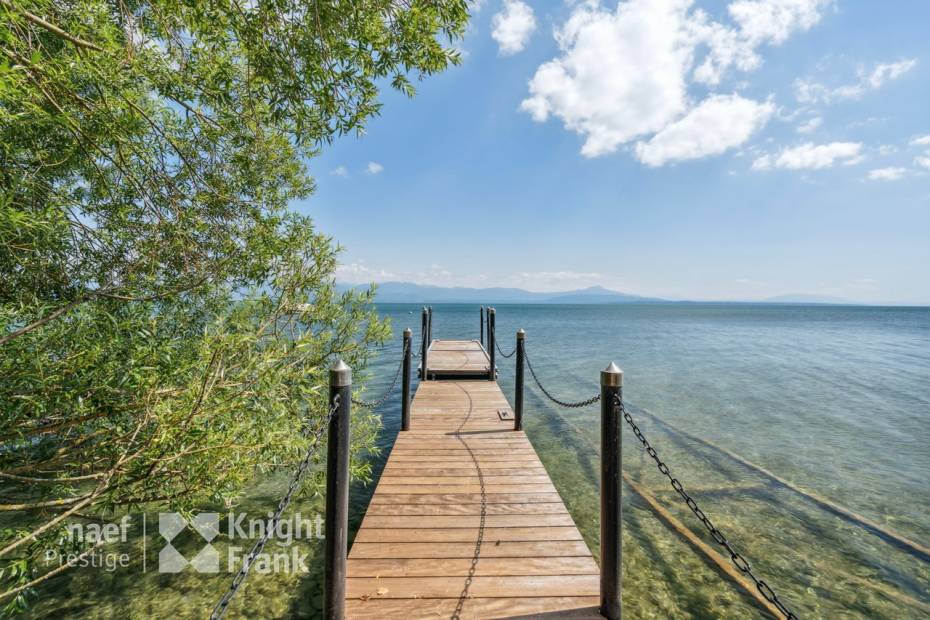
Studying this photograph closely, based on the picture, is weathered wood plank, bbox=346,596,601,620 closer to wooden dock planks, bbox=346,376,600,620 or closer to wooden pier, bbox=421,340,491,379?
wooden dock planks, bbox=346,376,600,620

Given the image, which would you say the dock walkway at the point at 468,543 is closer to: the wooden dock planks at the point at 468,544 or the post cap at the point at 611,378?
the wooden dock planks at the point at 468,544

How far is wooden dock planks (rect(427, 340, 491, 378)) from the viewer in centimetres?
1173

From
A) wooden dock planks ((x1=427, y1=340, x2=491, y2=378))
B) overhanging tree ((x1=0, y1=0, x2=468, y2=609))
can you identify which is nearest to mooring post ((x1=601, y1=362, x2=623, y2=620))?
overhanging tree ((x1=0, y1=0, x2=468, y2=609))

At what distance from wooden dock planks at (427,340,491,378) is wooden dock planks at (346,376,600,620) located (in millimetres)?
5671

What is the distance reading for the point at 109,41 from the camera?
310cm

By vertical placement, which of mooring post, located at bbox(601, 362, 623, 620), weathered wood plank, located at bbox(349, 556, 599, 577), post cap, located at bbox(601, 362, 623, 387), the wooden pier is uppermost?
post cap, located at bbox(601, 362, 623, 387)

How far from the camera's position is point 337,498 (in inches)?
104

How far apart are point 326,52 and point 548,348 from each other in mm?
28741

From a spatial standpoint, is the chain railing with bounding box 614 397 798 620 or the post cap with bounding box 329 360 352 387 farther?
the post cap with bounding box 329 360 352 387

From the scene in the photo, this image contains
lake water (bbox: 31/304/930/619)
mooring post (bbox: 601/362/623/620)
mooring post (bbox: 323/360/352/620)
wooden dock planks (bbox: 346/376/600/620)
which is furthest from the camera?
lake water (bbox: 31/304/930/619)

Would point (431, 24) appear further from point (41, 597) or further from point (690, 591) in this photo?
point (41, 597)

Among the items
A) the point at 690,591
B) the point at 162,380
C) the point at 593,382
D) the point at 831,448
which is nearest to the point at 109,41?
the point at 162,380

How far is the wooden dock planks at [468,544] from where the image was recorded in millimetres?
2990

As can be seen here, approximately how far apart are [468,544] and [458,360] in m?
9.83
